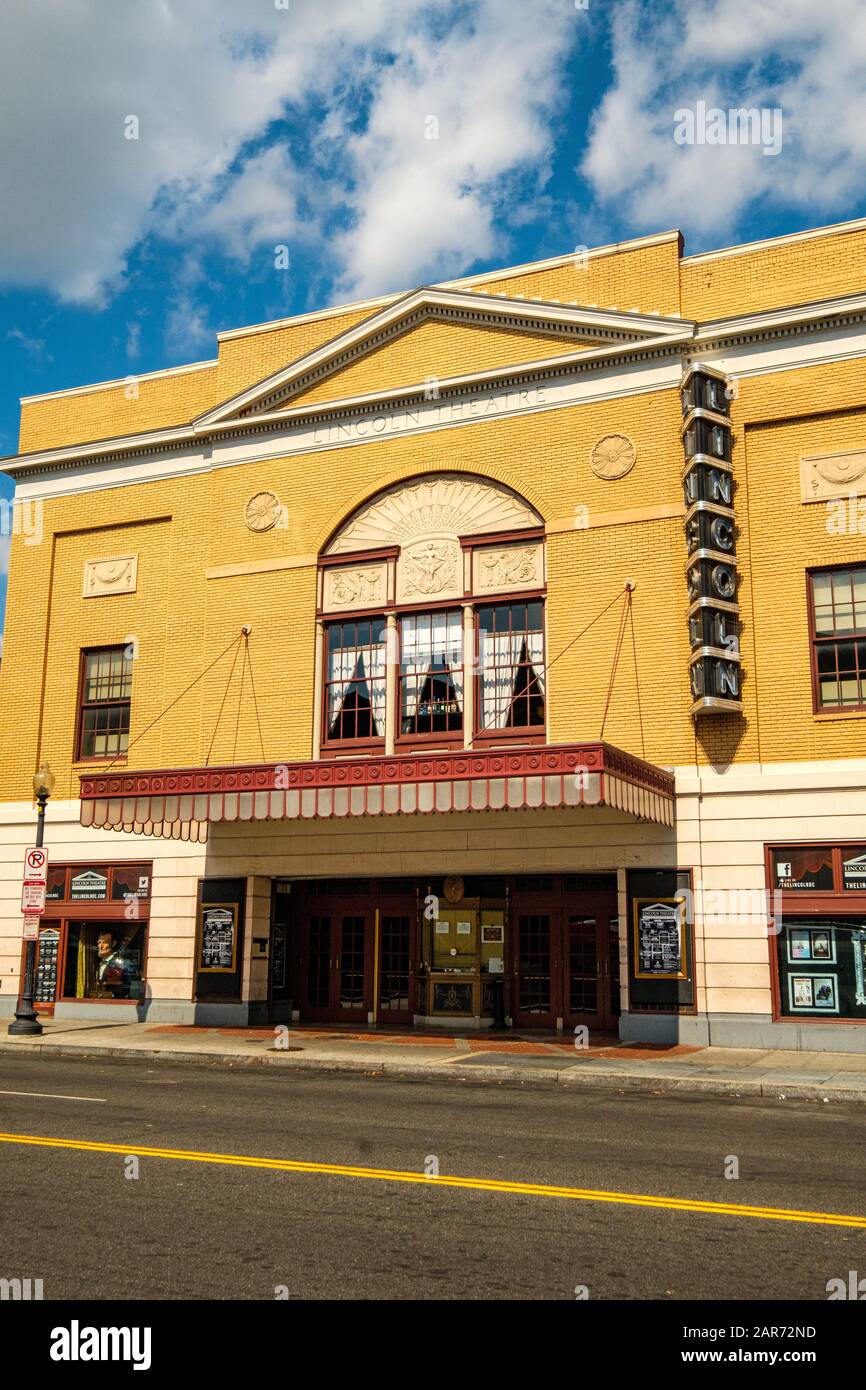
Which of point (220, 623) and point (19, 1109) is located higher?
point (220, 623)

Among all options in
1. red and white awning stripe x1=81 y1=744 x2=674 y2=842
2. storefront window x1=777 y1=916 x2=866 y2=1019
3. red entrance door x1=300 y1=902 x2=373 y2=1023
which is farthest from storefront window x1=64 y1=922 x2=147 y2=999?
storefront window x1=777 y1=916 x2=866 y2=1019

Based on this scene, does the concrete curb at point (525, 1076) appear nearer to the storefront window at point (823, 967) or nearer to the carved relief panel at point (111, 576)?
the storefront window at point (823, 967)

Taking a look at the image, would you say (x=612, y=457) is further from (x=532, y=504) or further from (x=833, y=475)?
(x=833, y=475)

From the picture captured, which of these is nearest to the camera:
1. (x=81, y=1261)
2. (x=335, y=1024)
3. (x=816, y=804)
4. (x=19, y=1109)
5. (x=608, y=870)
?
(x=81, y=1261)

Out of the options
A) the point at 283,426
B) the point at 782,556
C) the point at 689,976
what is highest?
the point at 283,426

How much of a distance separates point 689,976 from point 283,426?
13.5 meters

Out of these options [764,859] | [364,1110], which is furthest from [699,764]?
[364,1110]

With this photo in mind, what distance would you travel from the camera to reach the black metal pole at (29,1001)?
70.4 ft

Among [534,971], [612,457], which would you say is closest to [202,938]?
[534,971]

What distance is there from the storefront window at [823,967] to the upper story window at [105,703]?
14258 millimetres

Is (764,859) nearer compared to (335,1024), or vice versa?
(764,859)

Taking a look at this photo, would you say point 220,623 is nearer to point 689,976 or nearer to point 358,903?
point 358,903

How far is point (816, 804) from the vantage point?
19.2m

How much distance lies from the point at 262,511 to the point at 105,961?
9.73m
